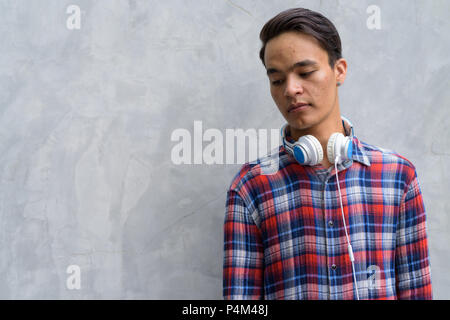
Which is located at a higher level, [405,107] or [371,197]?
[405,107]

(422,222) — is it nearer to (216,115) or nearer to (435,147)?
(435,147)

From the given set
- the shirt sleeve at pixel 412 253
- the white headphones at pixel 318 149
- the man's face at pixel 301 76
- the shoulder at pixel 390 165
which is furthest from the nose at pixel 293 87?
the shirt sleeve at pixel 412 253

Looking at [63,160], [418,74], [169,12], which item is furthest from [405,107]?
[63,160]

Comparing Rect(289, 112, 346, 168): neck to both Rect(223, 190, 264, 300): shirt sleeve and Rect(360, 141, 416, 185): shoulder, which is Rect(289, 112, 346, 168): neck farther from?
Rect(223, 190, 264, 300): shirt sleeve

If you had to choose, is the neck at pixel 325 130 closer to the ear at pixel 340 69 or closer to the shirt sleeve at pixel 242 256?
the ear at pixel 340 69

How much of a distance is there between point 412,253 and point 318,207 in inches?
10.3

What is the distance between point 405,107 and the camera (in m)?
1.35

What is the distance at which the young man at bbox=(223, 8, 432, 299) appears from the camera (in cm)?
96

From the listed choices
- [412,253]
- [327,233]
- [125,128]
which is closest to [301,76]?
[327,233]

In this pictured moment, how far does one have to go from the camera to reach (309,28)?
0.96 meters
